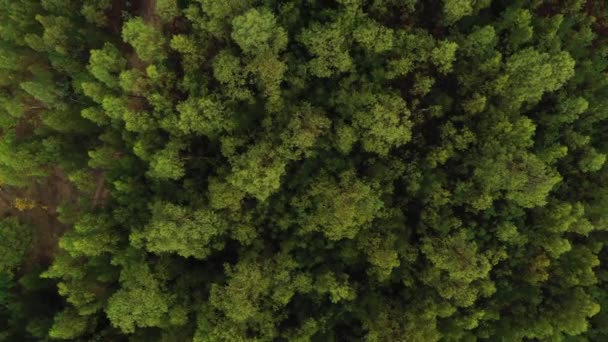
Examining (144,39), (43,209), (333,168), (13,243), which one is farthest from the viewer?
(43,209)

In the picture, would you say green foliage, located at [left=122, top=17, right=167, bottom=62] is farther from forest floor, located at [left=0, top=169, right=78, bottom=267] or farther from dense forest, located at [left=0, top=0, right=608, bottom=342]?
forest floor, located at [left=0, top=169, right=78, bottom=267]

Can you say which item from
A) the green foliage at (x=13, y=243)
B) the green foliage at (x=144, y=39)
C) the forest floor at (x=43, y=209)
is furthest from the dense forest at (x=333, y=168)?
the green foliage at (x=13, y=243)

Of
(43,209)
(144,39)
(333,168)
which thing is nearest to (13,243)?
(43,209)

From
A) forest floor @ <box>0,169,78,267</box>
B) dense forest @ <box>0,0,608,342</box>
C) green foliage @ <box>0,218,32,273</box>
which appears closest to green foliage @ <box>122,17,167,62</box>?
dense forest @ <box>0,0,608,342</box>

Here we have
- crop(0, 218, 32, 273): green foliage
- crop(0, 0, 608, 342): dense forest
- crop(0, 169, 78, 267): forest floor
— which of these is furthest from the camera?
crop(0, 169, 78, 267): forest floor

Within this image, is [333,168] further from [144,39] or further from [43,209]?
[43,209]

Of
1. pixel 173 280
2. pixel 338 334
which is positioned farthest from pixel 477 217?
pixel 173 280

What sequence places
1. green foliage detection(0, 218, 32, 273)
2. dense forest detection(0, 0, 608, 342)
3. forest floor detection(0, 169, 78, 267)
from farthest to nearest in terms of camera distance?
1. forest floor detection(0, 169, 78, 267)
2. green foliage detection(0, 218, 32, 273)
3. dense forest detection(0, 0, 608, 342)

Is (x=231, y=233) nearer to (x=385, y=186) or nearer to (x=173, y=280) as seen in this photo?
(x=173, y=280)

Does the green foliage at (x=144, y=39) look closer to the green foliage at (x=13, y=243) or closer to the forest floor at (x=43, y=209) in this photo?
the forest floor at (x=43, y=209)

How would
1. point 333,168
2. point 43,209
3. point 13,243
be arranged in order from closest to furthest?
point 333,168 → point 13,243 → point 43,209
